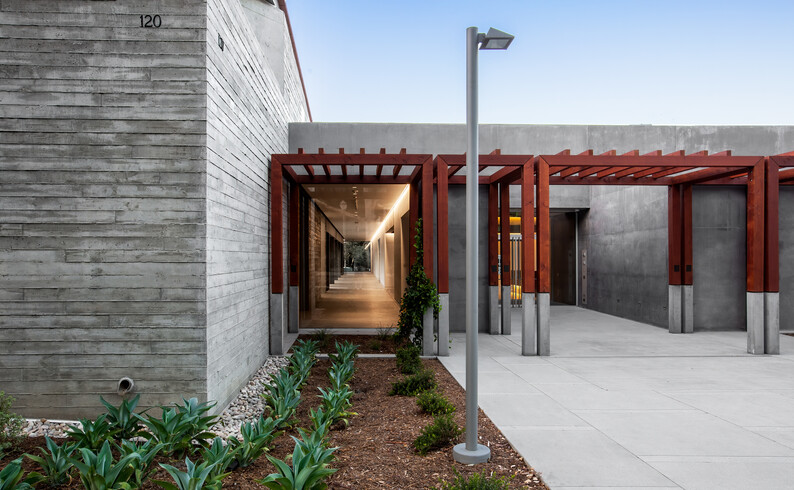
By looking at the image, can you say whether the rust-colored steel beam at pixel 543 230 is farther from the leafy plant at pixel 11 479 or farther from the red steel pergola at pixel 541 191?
the leafy plant at pixel 11 479

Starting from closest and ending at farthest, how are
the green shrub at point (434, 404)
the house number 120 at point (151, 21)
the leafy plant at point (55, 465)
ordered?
the leafy plant at point (55, 465) → the house number 120 at point (151, 21) → the green shrub at point (434, 404)

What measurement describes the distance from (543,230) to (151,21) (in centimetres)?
622

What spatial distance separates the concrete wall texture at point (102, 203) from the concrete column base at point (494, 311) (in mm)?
7173

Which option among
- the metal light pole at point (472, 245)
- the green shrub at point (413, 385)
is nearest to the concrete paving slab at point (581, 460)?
the metal light pole at point (472, 245)

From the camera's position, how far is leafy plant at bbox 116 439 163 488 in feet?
10.7

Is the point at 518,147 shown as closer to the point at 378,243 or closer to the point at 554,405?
the point at 378,243

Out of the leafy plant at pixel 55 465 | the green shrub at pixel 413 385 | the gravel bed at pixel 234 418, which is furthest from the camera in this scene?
the green shrub at pixel 413 385

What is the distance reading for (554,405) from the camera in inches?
215

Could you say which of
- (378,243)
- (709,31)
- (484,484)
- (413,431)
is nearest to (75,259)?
(413,431)

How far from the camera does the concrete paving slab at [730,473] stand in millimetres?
3527

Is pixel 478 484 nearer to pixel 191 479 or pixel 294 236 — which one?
pixel 191 479

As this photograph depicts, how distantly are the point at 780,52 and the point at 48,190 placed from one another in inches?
931

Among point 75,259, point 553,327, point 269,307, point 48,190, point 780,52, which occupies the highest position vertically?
point 780,52

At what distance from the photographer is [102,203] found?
4.77 meters
